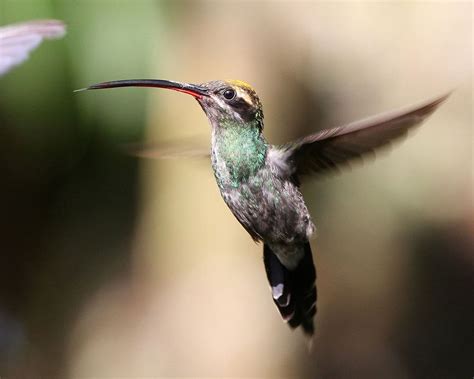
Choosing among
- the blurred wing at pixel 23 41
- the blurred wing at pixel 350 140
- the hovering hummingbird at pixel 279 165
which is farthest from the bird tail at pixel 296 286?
the blurred wing at pixel 23 41

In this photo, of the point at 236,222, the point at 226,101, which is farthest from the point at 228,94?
the point at 236,222

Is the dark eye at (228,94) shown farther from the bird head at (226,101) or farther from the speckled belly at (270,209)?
the speckled belly at (270,209)

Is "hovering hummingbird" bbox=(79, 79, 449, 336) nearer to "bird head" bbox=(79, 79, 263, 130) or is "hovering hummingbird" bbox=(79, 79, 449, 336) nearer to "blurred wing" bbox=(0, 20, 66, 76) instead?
"bird head" bbox=(79, 79, 263, 130)

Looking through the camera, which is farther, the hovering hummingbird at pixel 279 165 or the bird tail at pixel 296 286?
the bird tail at pixel 296 286

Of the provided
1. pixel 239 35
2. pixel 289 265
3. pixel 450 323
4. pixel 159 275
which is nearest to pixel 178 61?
pixel 239 35

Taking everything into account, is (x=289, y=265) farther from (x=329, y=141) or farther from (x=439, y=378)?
(x=439, y=378)

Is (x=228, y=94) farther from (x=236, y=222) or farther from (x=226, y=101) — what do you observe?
(x=236, y=222)

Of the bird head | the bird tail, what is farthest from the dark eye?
the bird tail
